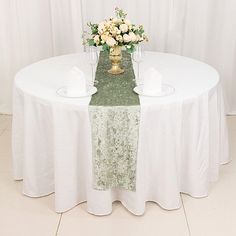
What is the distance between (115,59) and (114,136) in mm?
624

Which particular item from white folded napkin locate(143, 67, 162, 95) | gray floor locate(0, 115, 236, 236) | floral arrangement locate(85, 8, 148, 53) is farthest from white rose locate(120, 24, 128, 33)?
gray floor locate(0, 115, 236, 236)

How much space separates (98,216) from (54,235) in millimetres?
279

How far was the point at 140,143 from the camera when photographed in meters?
2.09

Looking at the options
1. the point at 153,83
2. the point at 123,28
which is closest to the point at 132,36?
the point at 123,28

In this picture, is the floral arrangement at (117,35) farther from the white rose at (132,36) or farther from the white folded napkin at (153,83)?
the white folded napkin at (153,83)

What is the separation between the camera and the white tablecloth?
2.11m

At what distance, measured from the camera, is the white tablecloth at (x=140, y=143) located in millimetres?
2111

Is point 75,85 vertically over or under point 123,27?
under

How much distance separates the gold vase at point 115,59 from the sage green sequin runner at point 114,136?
28cm

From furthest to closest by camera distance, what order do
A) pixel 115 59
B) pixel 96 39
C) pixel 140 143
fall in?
pixel 115 59, pixel 96 39, pixel 140 143

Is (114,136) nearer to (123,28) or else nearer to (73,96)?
(73,96)

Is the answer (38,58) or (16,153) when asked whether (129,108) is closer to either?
(16,153)

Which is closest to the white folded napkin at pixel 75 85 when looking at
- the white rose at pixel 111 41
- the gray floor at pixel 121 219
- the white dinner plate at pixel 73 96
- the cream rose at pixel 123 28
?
the white dinner plate at pixel 73 96

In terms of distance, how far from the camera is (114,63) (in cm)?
255
